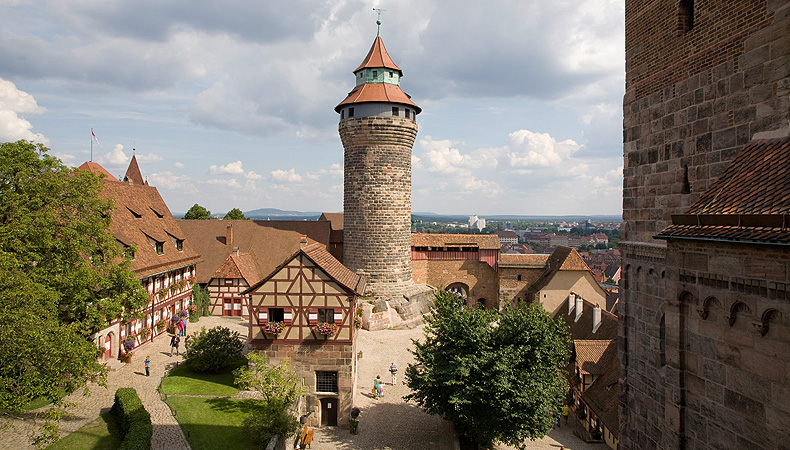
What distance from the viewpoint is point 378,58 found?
33.3 m

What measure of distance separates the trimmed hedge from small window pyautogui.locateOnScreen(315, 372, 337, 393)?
581 cm

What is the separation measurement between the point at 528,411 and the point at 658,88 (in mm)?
10890

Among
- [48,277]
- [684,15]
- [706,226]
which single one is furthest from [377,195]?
[706,226]

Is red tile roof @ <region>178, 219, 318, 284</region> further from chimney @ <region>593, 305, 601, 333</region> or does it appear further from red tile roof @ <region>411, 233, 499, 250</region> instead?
chimney @ <region>593, 305, 601, 333</region>

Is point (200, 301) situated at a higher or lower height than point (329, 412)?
higher

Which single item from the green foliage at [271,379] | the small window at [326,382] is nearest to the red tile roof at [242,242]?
the green foliage at [271,379]

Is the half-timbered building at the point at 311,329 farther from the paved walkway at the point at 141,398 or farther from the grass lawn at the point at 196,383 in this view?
the paved walkway at the point at 141,398

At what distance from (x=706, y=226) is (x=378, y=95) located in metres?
27.4

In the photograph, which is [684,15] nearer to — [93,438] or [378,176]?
[93,438]

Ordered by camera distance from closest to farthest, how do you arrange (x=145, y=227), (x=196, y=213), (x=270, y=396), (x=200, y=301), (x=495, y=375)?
(x=495, y=375) → (x=270, y=396) → (x=145, y=227) → (x=200, y=301) → (x=196, y=213)

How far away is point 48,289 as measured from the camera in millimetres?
13133

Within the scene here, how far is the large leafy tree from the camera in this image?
11.4 metres

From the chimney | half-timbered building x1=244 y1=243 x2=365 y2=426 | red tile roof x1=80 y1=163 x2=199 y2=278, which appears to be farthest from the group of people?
red tile roof x1=80 y1=163 x2=199 y2=278

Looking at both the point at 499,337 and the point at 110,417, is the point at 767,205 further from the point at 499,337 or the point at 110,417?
the point at 110,417
